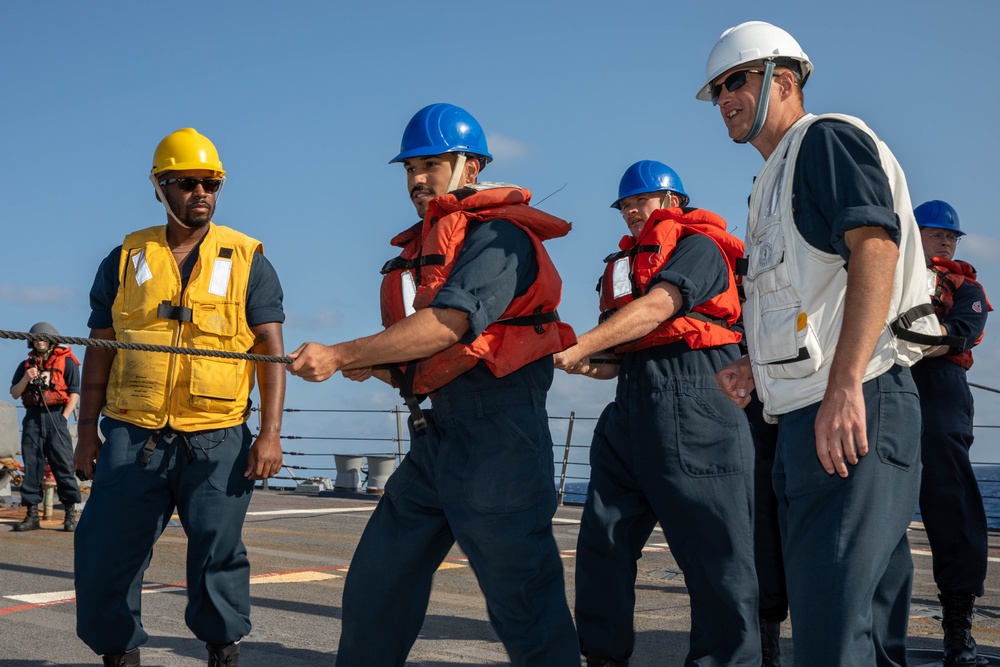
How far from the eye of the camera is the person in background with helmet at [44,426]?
1118cm

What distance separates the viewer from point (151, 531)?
4301mm

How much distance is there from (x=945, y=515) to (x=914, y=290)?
273 centimetres

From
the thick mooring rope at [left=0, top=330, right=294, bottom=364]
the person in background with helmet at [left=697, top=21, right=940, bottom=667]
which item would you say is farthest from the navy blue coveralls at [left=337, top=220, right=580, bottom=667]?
the person in background with helmet at [left=697, top=21, right=940, bottom=667]

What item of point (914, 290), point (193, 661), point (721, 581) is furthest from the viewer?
point (193, 661)

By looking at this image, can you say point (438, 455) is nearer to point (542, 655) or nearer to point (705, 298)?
Result: point (542, 655)

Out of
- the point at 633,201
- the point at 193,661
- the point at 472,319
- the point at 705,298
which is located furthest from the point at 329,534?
the point at 472,319

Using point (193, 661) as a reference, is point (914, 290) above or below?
above

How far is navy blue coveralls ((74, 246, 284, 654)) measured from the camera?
4203 mm

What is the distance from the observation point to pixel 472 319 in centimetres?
314

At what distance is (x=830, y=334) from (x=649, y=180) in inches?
97.8

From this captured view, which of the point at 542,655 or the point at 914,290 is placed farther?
the point at 542,655

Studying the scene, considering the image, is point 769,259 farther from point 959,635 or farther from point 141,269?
point 959,635

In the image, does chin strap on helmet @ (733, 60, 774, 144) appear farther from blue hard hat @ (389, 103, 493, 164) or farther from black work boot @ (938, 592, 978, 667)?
black work boot @ (938, 592, 978, 667)

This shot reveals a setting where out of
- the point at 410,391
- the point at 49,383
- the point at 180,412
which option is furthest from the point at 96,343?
the point at 49,383
